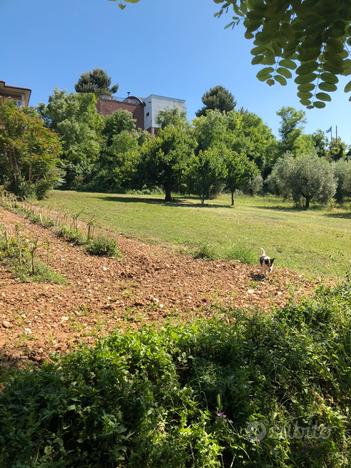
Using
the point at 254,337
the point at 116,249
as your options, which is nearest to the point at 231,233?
the point at 116,249

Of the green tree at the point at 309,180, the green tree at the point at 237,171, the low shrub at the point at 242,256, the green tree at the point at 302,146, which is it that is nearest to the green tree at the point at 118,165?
the green tree at the point at 237,171

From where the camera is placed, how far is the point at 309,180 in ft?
95.1

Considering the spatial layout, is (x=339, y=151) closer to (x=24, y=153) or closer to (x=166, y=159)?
(x=166, y=159)

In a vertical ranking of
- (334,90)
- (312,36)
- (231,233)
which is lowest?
(231,233)

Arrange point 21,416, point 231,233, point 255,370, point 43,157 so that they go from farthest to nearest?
1. point 43,157
2. point 231,233
3. point 255,370
4. point 21,416

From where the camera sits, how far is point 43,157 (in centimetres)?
1784

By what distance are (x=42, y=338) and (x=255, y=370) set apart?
1867 mm

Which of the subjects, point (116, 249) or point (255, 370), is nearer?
point (255, 370)

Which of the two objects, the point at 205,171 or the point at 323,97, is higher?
the point at 205,171

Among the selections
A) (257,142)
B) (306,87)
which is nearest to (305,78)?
(306,87)

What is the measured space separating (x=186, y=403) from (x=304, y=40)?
7.27 ft

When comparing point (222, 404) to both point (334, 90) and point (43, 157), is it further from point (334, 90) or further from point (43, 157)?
point (43, 157)

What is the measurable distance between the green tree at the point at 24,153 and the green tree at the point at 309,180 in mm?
19598

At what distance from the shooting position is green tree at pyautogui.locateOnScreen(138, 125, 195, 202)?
24828 mm
